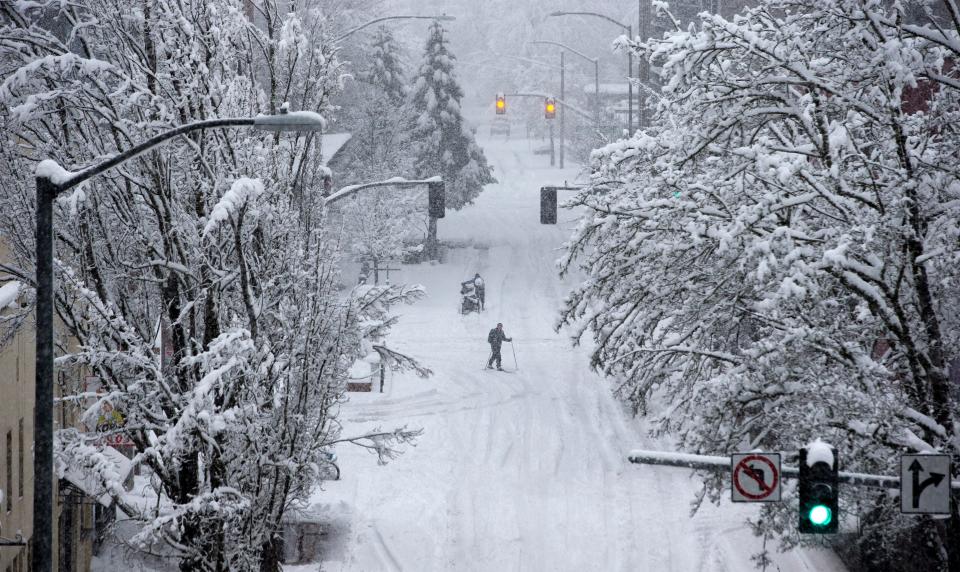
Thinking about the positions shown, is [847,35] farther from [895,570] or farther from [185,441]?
[895,570]

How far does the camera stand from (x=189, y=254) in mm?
13000

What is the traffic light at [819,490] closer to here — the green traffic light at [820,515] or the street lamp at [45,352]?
the green traffic light at [820,515]

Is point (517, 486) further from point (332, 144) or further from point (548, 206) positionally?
point (332, 144)

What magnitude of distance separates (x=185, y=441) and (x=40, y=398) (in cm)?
473

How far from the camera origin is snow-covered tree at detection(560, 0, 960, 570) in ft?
41.7

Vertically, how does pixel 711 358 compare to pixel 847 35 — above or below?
below

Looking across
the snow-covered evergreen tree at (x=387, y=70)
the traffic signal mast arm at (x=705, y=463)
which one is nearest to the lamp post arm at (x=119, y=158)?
the traffic signal mast arm at (x=705, y=463)

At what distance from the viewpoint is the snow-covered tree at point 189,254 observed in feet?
40.3

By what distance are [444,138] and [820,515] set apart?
1920 inches

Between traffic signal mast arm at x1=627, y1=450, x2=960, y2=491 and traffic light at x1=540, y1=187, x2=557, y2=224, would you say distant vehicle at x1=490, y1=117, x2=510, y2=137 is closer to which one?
traffic light at x1=540, y1=187, x2=557, y2=224

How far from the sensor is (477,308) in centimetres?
4547

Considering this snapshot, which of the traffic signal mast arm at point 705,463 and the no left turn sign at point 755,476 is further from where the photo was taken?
the no left turn sign at point 755,476

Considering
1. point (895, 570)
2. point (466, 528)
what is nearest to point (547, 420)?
point (466, 528)

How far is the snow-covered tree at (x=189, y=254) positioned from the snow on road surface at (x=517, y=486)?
7.46 m
